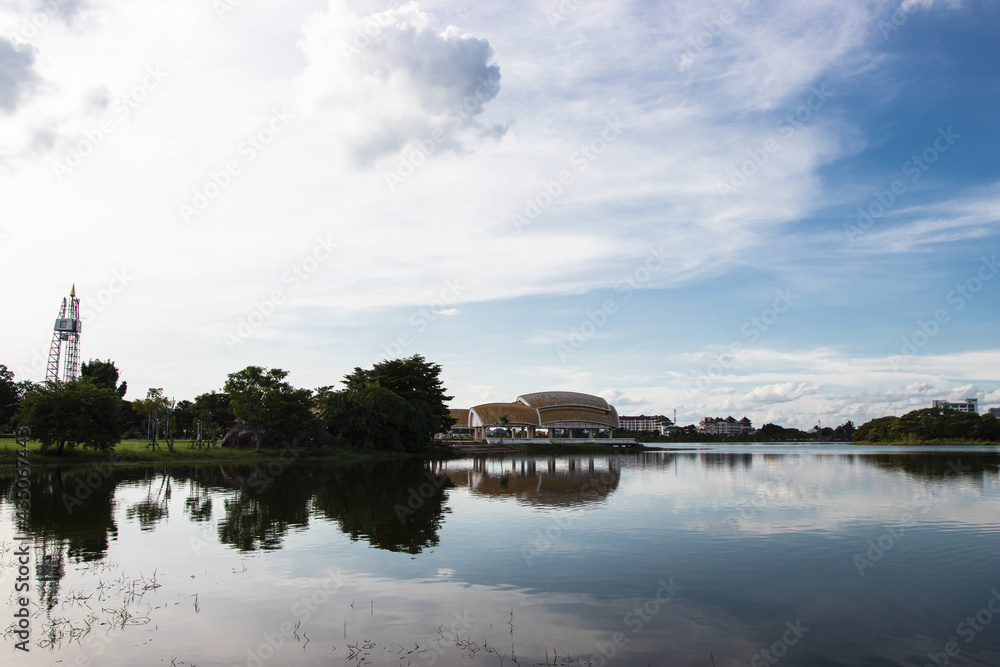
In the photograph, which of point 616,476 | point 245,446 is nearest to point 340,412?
point 245,446

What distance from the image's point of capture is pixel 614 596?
11.7 m

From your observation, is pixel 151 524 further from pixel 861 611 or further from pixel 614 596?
pixel 861 611

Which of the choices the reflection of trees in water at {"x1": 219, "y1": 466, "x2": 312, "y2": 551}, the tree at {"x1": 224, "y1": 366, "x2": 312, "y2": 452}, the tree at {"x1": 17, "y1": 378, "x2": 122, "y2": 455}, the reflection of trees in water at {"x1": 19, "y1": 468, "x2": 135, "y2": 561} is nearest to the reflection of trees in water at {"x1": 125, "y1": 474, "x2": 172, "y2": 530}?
the reflection of trees in water at {"x1": 19, "y1": 468, "x2": 135, "y2": 561}

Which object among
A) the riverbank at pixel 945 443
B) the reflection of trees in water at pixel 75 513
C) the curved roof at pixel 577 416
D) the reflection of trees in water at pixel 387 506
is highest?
the curved roof at pixel 577 416

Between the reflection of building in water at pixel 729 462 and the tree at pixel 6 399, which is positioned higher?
the tree at pixel 6 399

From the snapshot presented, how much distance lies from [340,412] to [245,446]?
904 centimetres

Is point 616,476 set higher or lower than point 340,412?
lower

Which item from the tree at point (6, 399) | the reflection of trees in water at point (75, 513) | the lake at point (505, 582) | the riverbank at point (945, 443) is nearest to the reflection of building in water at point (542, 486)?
the lake at point (505, 582)

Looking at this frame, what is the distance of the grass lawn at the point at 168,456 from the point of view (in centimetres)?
4056

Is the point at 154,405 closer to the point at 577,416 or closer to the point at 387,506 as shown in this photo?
the point at 387,506

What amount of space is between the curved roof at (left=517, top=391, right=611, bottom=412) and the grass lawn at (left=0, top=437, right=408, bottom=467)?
6302cm

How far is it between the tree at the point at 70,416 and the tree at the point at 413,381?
30.3 m

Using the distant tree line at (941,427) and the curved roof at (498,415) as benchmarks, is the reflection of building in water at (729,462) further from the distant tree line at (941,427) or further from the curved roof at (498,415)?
the distant tree line at (941,427)

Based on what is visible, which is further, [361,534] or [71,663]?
[361,534]
